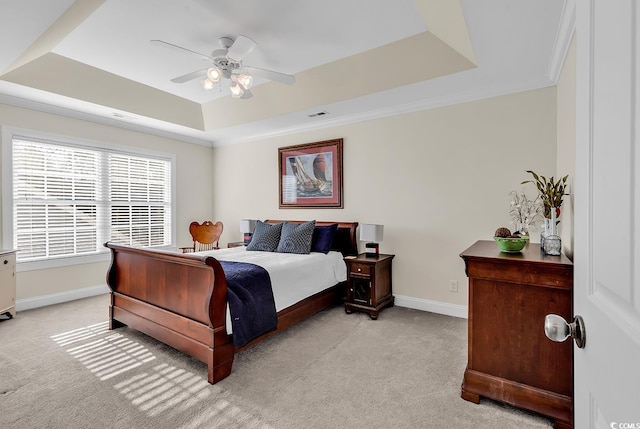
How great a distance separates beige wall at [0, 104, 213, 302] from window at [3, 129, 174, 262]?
16 cm

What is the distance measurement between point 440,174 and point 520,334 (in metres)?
2.16

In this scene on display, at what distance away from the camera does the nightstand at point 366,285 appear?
141 inches

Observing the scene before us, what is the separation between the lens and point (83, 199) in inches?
171

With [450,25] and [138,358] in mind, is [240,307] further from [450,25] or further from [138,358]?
[450,25]

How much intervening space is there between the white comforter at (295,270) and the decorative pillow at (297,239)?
108 millimetres

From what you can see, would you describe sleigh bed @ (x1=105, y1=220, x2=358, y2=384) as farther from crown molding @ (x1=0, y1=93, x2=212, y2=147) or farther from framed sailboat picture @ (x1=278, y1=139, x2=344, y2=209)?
crown molding @ (x1=0, y1=93, x2=212, y2=147)

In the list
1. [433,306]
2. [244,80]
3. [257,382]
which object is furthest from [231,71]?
[433,306]

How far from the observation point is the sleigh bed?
2.29 m

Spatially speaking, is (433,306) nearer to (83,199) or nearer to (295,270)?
(295,270)

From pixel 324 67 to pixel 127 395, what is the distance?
3.48 m

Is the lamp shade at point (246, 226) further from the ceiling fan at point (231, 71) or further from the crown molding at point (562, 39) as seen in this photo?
the crown molding at point (562, 39)

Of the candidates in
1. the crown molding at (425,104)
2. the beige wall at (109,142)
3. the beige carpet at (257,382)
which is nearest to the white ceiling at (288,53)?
the crown molding at (425,104)

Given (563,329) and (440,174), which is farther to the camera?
(440,174)

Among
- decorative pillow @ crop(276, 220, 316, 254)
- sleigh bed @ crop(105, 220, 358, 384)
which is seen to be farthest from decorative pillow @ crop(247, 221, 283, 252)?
sleigh bed @ crop(105, 220, 358, 384)
